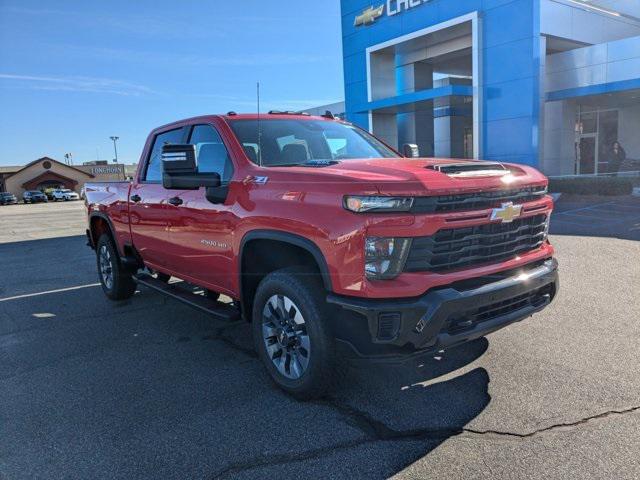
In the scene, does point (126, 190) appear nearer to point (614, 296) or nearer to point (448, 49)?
point (614, 296)

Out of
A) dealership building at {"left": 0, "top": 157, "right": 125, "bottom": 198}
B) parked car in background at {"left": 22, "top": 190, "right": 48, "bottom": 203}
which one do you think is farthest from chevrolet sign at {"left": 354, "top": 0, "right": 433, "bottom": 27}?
dealership building at {"left": 0, "top": 157, "right": 125, "bottom": 198}

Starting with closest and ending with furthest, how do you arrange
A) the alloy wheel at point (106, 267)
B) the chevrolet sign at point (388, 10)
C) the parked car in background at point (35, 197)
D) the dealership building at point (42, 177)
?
the alloy wheel at point (106, 267), the chevrolet sign at point (388, 10), the parked car in background at point (35, 197), the dealership building at point (42, 177)

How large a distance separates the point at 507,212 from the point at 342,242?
118 centimetres

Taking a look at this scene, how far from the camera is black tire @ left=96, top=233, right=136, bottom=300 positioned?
21.1 feet

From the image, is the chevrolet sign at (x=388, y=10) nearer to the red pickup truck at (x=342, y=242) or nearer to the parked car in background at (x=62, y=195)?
the red pickup truck at (x=342, y=242)

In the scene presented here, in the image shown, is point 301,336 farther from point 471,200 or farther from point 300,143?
point 300,143

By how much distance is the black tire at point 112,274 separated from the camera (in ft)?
21.1

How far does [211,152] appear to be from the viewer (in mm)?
4551

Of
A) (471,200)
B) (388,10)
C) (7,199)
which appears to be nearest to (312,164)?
(471,200)

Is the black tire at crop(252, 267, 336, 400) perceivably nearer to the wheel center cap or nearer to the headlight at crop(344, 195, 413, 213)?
the wheel center cap

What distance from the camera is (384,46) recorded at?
21.1m

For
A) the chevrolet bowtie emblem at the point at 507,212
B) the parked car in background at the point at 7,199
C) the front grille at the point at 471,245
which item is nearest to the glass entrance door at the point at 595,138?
the front grille at the point at 471,245

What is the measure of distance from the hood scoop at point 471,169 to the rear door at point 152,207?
8.55 feet

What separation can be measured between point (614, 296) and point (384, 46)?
17.5 m
